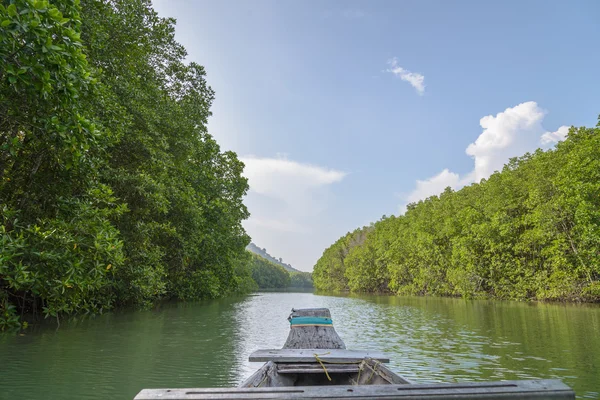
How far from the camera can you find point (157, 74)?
72.8ft

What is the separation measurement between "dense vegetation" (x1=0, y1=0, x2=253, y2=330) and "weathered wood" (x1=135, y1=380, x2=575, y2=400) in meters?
5.71

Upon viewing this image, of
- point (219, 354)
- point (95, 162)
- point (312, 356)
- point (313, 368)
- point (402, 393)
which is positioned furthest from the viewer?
point (95, 162)

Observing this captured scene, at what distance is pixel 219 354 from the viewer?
939 centimetres

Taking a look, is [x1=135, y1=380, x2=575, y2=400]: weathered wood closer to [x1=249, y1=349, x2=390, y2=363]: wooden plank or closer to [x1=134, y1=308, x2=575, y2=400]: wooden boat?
[x1=134, y1=308, x2=575, y2=400]: wooden boat

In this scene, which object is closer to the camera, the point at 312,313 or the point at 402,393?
the point at 402,393

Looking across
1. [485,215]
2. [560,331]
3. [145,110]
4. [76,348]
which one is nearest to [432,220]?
[485,215]

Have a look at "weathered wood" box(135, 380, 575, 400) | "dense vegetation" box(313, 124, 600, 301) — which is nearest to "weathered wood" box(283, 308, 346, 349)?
"weathered wood" box(135, 380, 575, 400)

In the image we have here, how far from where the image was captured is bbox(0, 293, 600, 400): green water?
6.50m

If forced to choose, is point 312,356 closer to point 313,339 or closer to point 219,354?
point 313,339

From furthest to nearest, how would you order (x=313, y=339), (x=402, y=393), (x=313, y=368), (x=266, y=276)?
(x=266, y=276) < (x=313, y=339) < (x=313, y=368) < (x=402, y=393)

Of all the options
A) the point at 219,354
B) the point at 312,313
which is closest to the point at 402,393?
the point at 312,313

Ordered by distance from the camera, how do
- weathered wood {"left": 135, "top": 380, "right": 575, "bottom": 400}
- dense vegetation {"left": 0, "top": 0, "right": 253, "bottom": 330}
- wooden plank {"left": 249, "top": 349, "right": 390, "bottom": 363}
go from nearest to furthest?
weathered wood {"left": 135, "top": 380, "right": 575, "bottom": 400}
wooden plank {"left": 249, "top": 349, "right": 390, "bottom": 363}
dense vegetation {"left": 0, "top": 0, "right": 253, "bottom": 330}

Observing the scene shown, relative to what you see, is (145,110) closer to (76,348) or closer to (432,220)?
(76,348)

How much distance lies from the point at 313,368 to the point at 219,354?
4307mm
